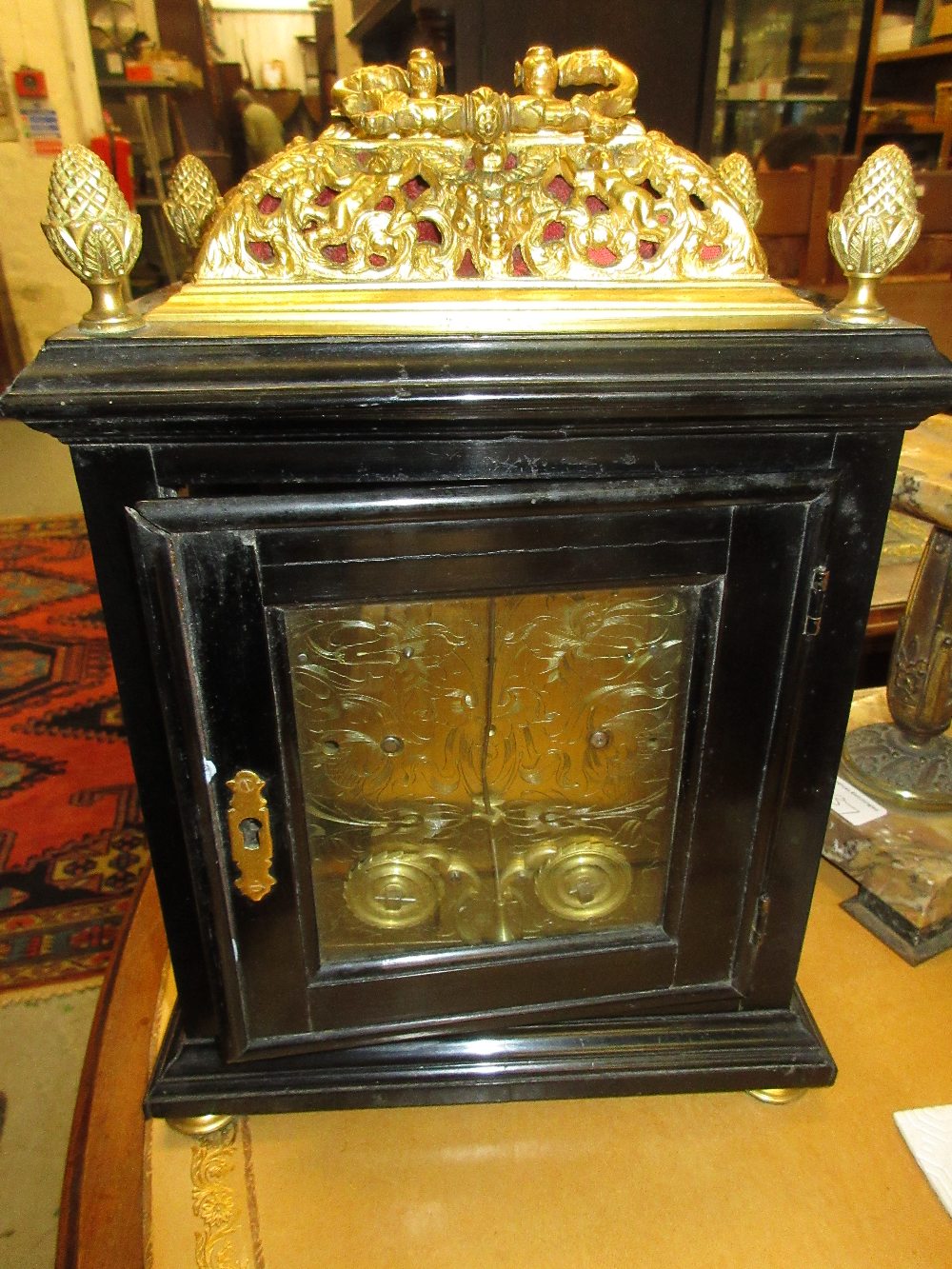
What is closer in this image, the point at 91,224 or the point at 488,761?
the point at 91,224

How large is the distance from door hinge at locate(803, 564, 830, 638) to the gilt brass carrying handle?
0.42 metres

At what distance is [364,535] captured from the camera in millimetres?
606

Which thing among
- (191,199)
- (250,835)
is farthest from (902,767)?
(191,199)

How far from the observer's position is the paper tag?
3.63ft

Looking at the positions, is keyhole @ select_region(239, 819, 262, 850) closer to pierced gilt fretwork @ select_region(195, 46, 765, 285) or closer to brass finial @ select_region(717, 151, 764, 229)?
pierced gilt fretwork @ select_region(195, 46, 765, 285)

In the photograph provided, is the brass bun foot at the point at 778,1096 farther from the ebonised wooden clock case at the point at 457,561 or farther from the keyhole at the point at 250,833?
the keyhole at the point at 250,833

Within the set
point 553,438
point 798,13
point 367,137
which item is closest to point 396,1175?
point 553,438

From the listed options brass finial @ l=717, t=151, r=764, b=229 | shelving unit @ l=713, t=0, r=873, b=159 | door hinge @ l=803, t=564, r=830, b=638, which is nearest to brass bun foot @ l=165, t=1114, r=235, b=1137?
door hinge @ l=803, t=564, r=830, b=638

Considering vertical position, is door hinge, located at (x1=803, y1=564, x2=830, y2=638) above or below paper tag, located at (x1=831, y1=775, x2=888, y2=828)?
above

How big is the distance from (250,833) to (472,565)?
0.89 feet

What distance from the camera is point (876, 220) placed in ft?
1.93

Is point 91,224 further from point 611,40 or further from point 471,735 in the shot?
point 611,40

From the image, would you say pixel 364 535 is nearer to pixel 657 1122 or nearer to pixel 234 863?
pixel 234 863

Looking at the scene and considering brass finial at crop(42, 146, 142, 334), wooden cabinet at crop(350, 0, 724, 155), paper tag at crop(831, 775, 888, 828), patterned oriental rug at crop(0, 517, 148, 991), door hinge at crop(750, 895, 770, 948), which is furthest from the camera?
patterned oriental rug at crop(0, 517, 148, 991)
